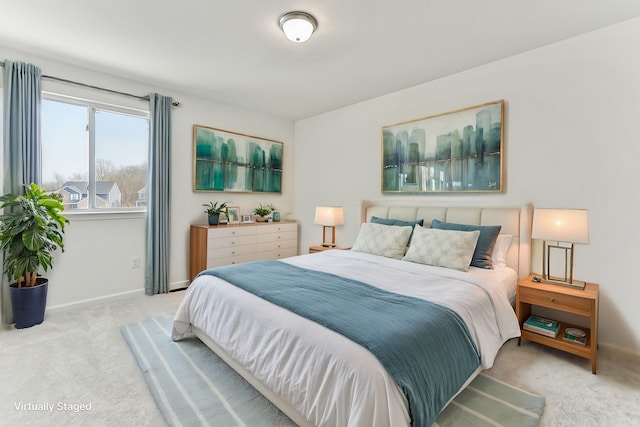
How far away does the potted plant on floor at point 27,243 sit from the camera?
2.66 meters

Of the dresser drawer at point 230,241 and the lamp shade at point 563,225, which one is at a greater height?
the lamp shade at point 563,225

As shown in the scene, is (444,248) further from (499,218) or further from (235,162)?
(235,162)

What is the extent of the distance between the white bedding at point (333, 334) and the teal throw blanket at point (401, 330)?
0.05 meters

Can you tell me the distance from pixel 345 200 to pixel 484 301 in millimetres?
2655

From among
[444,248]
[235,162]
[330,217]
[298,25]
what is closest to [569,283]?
[444,248]

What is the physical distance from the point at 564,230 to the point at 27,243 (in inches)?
175

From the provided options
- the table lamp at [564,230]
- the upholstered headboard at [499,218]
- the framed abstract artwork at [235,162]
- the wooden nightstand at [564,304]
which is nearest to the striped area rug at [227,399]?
the wooden nightstand at [564,304]

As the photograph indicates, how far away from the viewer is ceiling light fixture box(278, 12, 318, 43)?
2234 millimetres

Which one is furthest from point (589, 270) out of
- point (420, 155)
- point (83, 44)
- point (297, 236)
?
point (83, 44)

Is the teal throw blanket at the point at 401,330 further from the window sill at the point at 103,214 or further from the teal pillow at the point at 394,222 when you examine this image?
the window sill at the point at 103,214

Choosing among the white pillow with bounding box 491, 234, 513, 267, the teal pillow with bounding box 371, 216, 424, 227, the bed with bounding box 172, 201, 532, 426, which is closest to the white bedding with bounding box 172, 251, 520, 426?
the bed with bounding box 172, 201, 532, 426

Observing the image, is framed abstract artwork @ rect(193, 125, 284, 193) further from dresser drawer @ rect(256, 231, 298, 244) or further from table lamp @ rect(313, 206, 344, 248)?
table lamp @ rect(313, 206, 344, 248)

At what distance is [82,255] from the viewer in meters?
3.31

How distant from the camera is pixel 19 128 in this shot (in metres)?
2.83
